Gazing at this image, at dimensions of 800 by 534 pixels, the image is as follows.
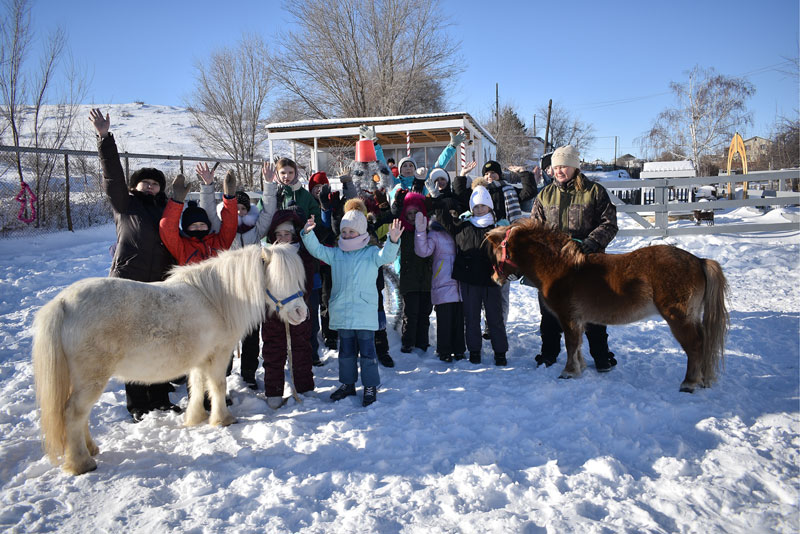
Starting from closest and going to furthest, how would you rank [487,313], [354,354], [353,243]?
[353,243] → [354,354] → [487,313]

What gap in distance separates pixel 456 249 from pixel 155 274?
3.01 m

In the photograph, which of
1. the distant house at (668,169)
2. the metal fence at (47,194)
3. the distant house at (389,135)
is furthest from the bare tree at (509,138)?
the metal fence at (47,194)

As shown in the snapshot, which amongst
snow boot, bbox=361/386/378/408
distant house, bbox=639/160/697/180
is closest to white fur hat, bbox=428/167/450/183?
snow boot, bbox=361/386/378/408

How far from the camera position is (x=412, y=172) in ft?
19.3

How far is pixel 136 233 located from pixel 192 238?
43cm

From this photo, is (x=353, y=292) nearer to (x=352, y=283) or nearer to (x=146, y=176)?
(x=352, y=283)

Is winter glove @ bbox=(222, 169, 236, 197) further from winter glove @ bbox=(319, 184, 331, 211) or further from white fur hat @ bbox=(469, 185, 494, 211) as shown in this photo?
white fur hat @ bbox=(469, 185, 494, 211)

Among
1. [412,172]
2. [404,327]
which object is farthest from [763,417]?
[412,172]

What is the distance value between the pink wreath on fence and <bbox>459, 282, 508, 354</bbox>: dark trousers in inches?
404

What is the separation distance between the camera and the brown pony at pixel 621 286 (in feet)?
11.7

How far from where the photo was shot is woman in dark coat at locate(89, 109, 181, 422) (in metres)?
3.35

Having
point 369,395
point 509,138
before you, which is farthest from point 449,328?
point 509,138

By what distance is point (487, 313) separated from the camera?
4.61 meters

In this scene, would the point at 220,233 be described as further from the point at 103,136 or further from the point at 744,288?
the point at 744,288
